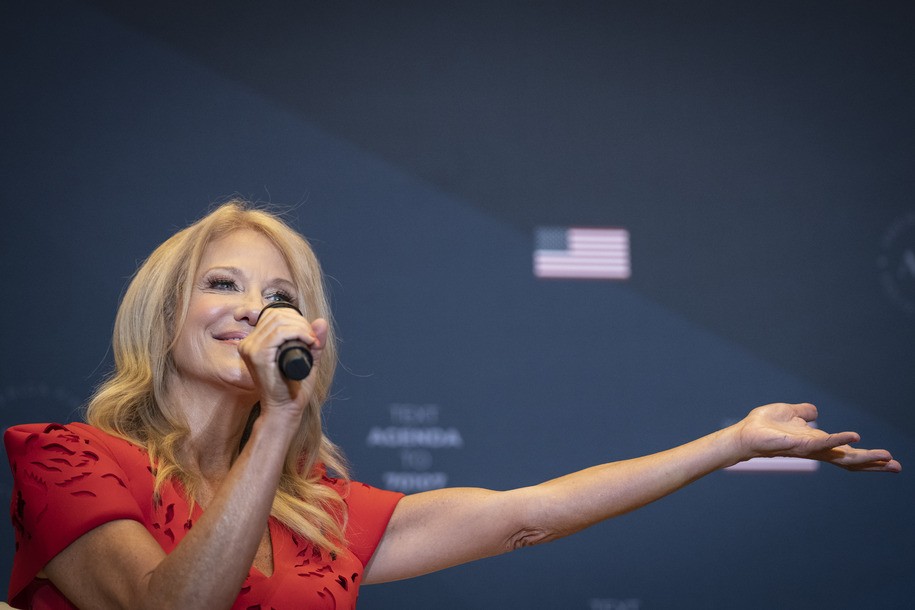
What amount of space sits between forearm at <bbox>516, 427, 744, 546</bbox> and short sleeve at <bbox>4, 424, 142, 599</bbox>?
0.73 m

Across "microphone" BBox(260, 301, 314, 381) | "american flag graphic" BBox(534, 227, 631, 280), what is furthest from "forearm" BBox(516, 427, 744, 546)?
"american flag graphic" BBox(534, 227, 631, 280)

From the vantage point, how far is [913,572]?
2799 millimetres

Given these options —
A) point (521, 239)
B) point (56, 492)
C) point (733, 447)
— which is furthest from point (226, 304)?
point (521, 239)

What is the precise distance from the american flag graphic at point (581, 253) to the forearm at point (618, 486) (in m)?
1.15

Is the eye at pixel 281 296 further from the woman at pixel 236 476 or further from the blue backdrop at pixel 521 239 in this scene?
the blue backdrop at pixel 521 239

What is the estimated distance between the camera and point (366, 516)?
5.75ft

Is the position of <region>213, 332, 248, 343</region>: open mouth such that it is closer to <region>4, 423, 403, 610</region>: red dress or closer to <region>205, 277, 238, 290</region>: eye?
<region>205, 277, 238, 290</region>: eye

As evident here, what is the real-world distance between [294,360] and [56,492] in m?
0.41

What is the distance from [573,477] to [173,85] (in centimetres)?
177

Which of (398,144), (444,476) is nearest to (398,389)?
(444,476)

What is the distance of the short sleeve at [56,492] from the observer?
4.07 ft

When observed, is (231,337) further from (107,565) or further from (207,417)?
(107,565)

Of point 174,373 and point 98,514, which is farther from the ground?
point 174,373

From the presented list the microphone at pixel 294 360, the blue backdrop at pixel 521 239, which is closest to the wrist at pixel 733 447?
the microphone at pixel 294 360
